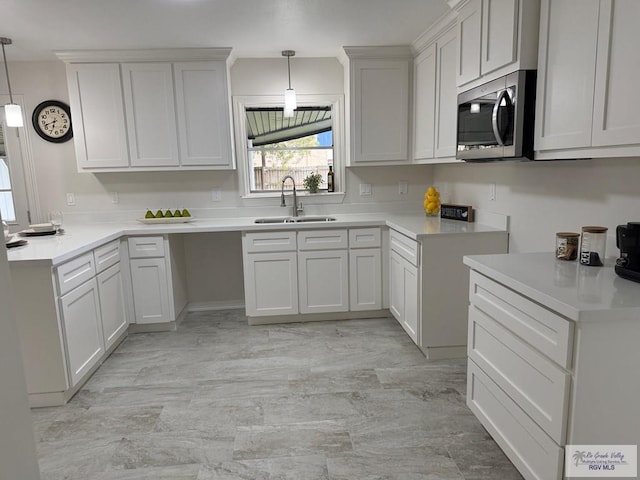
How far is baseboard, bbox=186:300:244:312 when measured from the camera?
4012 millimetres

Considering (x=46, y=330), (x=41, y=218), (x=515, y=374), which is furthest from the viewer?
(x=41, y=218)

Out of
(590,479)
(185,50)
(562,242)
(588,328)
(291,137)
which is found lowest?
(590,479)

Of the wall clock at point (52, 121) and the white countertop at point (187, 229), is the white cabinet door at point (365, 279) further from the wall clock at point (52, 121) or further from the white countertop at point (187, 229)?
the wall clock at point (52, 121)

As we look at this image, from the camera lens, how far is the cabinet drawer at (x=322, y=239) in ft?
11.2

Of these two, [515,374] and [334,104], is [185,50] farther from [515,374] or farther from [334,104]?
[515,374]

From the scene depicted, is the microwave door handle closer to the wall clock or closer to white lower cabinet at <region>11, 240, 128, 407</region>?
white lower cabinet at <region>11, 240, 128, 407</region>

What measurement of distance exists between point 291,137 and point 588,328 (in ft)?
10.4

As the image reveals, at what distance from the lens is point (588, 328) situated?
4.14 ft

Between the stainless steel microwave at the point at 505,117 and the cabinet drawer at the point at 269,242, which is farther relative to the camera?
the cabinet drawer at the point at 269,242

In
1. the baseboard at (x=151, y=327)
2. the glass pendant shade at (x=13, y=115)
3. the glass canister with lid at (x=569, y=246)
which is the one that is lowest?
the baseboard at (x=151, y=327)

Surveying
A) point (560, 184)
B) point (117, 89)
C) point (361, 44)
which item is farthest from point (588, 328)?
point (117, 89)

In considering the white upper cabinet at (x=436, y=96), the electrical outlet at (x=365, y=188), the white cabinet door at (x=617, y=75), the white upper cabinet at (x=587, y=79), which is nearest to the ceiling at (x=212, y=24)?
the white upper cabinet at (x=436, y=96)

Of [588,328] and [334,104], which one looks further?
[334,104]

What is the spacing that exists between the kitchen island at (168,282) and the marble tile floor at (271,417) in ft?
0.74
